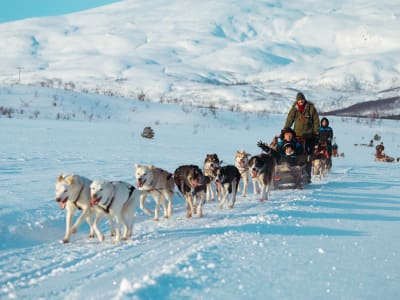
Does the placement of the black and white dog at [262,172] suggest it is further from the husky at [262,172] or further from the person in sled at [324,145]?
the person in sled at [324,145]

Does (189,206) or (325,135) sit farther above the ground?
(325,135)

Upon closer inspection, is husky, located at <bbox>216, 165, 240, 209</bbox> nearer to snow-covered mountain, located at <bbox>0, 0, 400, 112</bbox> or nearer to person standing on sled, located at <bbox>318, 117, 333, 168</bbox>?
person standing on sled, located at <bbox>318, 117, 333, 168</bbox>

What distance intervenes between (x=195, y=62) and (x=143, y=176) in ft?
492

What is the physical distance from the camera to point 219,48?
175m

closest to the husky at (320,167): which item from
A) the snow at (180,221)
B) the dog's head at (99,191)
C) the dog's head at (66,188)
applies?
the snow at (180,221)

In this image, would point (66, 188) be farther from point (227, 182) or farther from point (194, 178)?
point (227, 182)

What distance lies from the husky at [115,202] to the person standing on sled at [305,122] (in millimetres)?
4728

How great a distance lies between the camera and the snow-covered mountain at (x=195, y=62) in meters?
100

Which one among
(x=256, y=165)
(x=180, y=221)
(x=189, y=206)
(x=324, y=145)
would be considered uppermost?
(x=324, y=145)

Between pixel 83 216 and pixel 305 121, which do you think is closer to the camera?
pixel 83 216

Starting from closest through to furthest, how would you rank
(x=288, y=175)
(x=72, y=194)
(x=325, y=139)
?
(x=72, y=194) → (x=288, y=175) → (x=325, y=139)

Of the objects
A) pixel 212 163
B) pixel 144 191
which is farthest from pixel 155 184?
pixel 212 163

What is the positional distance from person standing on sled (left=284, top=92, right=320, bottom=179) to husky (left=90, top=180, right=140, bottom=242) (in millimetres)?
4728

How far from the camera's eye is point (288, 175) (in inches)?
343
